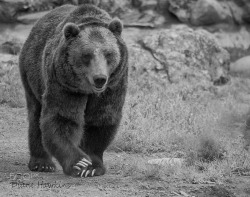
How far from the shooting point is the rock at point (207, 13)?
14.1m

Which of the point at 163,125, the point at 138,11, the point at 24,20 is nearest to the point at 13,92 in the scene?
the point at 24,20

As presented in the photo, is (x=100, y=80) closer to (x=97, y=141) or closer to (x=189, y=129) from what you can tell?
(x=97, y=141)

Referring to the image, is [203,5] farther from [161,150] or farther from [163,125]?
[161,150]

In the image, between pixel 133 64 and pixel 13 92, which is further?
pixel 133 64

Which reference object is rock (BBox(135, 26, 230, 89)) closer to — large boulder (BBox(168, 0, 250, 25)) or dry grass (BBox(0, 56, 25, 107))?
large boulder (BBox(168, 0, 250, 25))

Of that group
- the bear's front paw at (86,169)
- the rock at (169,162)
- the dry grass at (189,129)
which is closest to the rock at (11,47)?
the dry grass at (189,129)

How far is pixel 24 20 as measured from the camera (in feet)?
42.2

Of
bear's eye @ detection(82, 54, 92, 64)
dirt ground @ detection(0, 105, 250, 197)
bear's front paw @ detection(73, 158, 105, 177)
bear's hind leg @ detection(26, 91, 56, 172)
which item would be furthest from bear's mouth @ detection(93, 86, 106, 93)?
bear's hind leg @ detection(26, 91, 56, 172)

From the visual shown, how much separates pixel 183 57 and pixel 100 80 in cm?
692

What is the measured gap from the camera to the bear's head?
6.21 m

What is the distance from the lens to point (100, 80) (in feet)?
19.8

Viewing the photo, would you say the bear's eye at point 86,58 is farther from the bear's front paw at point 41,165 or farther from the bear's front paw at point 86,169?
the bear's front paw at point 41,165

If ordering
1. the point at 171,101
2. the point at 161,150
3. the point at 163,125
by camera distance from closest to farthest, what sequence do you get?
the point at 161,150, the point at 163,125, the point at 171,101

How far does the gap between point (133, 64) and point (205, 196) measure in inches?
271
